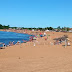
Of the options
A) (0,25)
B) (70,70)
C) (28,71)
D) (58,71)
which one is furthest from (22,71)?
(0,25)

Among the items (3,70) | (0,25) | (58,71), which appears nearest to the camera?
(58,71)

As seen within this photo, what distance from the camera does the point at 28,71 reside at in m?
5.68

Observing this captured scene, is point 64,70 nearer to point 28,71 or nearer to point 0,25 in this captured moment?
point 28,71

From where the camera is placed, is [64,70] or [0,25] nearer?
[64,70]

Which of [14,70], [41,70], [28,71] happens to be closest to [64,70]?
[41,70]

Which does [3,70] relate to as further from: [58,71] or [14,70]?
[58,71]

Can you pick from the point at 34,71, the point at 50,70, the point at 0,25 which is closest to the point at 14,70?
the point at 34,71

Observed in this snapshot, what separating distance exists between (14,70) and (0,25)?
189466 mm

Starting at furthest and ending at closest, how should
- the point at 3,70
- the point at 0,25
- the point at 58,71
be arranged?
the point at 0,25
the point at 3,70
the point at 58,71

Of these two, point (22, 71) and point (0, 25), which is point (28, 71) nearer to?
point (22, 71)

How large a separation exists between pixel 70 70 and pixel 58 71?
1.81 feet

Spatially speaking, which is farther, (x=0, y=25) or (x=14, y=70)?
(x=0, y=25)

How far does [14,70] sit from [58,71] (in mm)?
2044

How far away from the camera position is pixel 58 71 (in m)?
5.53
